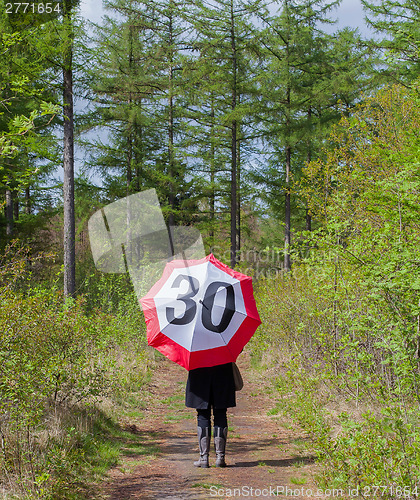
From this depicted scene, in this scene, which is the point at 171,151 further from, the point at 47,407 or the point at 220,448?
the point at 220,448

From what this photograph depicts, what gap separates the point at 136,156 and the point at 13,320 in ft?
64.1

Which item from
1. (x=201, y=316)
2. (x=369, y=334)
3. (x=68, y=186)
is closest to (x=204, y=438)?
(x=201, y=316)

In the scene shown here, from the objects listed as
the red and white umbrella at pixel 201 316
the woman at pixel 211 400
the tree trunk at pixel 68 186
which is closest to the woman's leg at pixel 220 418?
the woman at pixel 211 400

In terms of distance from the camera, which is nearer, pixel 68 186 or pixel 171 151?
pixel 68 186

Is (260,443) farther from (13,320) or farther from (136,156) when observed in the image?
(136,156)

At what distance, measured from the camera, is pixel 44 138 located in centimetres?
1280

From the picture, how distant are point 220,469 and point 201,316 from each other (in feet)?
5.49

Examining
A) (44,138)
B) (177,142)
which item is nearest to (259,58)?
(177,142)

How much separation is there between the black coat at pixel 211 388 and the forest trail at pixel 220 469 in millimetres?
691

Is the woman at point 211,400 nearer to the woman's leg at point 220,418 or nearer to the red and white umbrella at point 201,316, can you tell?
the woman's leg at point 220,418

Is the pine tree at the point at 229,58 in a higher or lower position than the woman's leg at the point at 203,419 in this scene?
higher

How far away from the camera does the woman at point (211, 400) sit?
5.43 meters

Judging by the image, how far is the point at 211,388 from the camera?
5555 millimetres

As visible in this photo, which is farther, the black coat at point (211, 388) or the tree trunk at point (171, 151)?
the tree trunk at point (171, 151)
